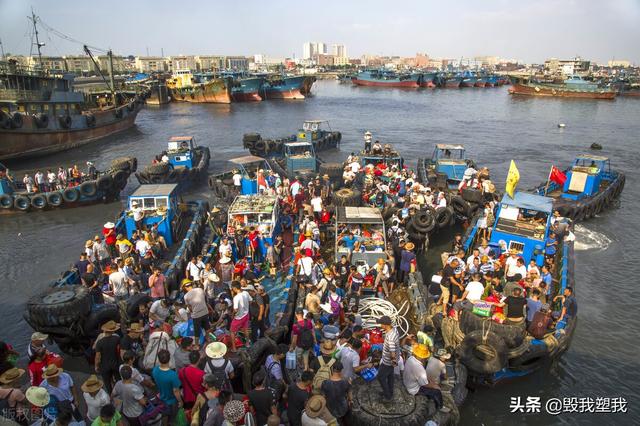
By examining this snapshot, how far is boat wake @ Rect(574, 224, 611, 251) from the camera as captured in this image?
1795cm

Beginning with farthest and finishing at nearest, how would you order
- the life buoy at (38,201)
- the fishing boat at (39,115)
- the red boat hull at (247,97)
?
the red boat hull at (247,97)
the fishing boat at (39,115)
the life buoy at (38,201)

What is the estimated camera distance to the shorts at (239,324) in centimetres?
850

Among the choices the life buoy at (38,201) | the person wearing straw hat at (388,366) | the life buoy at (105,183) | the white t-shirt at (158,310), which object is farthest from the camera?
the life buoy at (105,183)

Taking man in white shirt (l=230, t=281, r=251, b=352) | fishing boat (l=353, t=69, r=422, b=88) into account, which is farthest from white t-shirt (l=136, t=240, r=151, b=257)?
fishing boat (l=353, t=69, r=422, b=88)

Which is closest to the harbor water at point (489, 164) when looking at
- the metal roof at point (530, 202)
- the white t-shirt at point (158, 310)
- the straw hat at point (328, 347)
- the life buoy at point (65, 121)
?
the life buoy at point (65, 121)

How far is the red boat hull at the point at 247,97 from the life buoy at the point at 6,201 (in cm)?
6116

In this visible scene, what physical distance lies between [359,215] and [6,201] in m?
17.5

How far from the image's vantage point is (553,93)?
84.2 m

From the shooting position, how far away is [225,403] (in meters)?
5.61

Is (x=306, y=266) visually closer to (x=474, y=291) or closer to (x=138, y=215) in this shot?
(x=474, y=291)

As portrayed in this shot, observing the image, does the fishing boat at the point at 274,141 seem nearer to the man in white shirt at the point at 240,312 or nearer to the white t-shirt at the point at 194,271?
the white t-shirt at the point at 194,271

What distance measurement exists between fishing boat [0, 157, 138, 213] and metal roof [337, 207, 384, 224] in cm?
1441

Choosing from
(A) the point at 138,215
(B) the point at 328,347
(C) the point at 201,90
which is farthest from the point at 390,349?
(C) the point at 201,90

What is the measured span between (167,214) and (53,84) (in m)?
29.9
